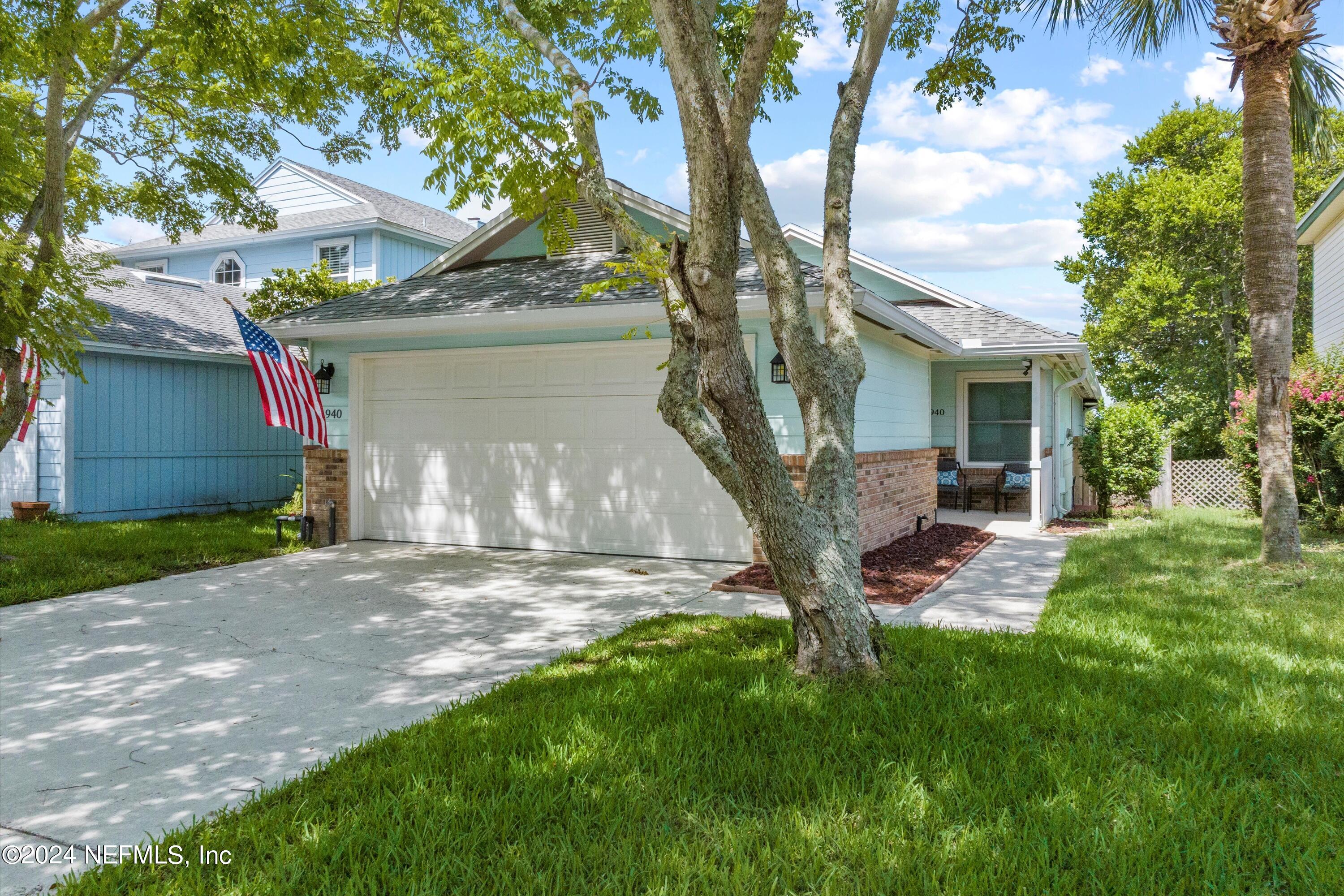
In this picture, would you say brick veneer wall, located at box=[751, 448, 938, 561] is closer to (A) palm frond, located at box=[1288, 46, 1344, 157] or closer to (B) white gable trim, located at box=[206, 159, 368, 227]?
(A) palm frond, located at box=[1288, 46, 1344, 157]

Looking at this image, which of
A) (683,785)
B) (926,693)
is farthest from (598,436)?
(683,785)

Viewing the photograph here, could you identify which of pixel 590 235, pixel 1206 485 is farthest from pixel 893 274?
pixel 1206 485

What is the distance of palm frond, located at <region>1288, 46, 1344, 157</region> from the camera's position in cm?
889

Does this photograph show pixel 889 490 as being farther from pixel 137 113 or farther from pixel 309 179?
pixel 309 179

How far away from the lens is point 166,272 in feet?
70.4

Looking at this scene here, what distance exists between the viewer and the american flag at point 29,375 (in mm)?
8023

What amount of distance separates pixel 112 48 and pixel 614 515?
8.30m

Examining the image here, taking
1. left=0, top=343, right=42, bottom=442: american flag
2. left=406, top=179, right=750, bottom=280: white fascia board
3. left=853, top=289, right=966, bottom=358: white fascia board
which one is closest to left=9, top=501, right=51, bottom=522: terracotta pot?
left=0, top=343, right=42, bottom=442: american flag

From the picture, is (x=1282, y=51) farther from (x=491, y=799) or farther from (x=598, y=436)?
(x=491, y=799)

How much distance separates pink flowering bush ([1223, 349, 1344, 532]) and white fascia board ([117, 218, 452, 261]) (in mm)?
16597


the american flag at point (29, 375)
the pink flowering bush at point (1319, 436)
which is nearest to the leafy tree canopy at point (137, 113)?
the american flag at point (29, 375)

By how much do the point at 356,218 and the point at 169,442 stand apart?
7471 millimetres

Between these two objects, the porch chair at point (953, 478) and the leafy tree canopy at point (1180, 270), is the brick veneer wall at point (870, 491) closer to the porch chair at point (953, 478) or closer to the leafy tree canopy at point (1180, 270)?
the porch chair at point (953, 478)

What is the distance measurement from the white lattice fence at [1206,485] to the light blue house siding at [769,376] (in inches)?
299
